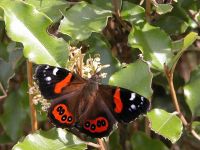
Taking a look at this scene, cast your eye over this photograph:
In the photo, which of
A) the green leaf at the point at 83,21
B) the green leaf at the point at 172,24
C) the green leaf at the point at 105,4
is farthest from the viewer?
the green leaf at the point at 172,24

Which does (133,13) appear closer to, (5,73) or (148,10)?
(148,10)

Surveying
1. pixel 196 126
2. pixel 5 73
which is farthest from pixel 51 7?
pixel 196 126

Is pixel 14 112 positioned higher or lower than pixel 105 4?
lower

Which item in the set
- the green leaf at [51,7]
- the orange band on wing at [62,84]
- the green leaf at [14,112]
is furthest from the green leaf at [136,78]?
the green leaf at [14,112]

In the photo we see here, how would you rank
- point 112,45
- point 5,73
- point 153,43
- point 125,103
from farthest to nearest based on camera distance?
point 112,45, point 5,73, point 153,43, point 125,103

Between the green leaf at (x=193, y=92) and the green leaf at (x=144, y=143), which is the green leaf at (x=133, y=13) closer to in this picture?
the green leaf at (x=193, y=92)

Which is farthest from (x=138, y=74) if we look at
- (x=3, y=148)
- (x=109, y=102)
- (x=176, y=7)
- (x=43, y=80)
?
(x=3, y=148)

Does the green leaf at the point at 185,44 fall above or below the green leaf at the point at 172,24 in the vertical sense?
above
